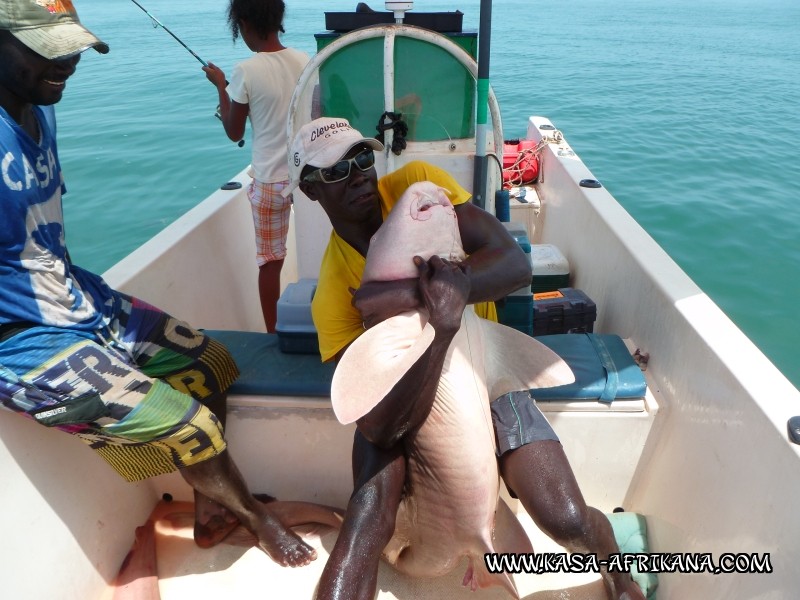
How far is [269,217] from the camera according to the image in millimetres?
3533

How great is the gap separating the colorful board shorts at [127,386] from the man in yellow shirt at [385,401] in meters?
0.59

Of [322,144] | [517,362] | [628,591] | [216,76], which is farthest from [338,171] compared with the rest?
[216,76]

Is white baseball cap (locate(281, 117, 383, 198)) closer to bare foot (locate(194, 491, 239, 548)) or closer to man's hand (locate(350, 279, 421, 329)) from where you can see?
man's hand (locate(350, 279, 421, 329))

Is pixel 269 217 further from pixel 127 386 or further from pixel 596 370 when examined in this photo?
pixel 596 370

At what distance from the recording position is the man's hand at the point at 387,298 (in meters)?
1.66

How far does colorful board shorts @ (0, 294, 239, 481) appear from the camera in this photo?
181 cm

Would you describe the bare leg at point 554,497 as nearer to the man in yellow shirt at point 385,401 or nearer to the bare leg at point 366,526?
the man in yellow shirt at point 385,401

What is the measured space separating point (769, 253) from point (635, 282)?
4779 millimetres

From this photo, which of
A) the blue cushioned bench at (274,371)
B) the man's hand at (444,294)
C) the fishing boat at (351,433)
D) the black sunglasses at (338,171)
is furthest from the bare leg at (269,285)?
the man's hand at (444,294)

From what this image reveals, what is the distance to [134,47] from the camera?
20766 millimetres

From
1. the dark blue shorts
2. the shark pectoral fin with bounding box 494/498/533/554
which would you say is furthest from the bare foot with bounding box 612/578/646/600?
the dark blue shorts

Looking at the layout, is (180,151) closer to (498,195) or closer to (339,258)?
(498,195)

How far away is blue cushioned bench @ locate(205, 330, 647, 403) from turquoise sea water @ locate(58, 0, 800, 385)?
297 centimetres

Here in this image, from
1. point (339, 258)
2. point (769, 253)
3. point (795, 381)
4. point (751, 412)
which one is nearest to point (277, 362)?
point (339, 258)
